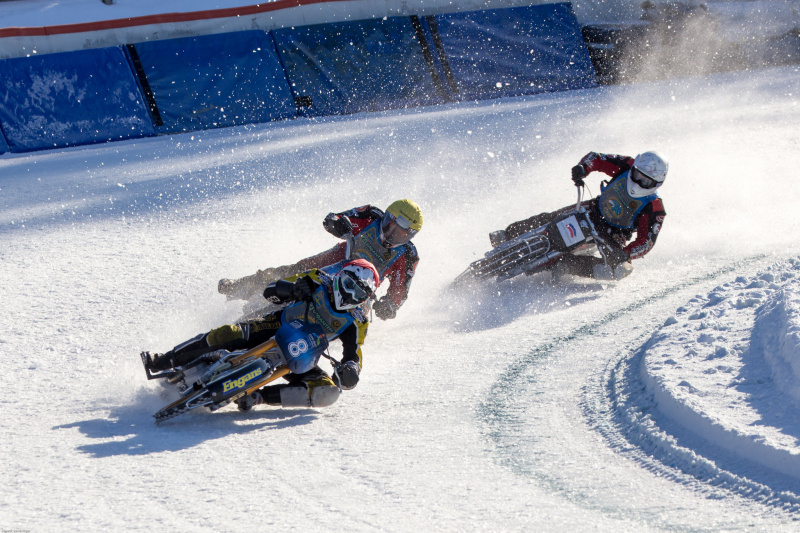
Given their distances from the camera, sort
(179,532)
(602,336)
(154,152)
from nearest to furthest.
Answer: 1. (179,532)
2. (602,336)
3. (154,152)

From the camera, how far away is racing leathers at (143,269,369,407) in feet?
18.9

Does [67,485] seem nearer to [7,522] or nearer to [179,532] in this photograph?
[7,522]

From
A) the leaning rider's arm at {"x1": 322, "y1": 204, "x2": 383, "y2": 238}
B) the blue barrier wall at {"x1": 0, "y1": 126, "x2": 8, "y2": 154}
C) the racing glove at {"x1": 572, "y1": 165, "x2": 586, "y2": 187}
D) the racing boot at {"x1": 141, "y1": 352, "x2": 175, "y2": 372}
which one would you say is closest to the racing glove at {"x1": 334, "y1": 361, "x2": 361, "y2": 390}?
the racing boot at {"x1": 141, "y1": 352, "x2": 175, "y2": 372}

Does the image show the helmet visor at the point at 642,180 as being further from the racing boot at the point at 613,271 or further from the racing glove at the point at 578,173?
the racing boot at the point at 613,271

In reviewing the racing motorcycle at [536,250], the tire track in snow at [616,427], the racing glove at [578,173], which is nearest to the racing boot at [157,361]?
the tire track in snow at [616,427]

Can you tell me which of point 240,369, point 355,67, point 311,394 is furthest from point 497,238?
point 355,67

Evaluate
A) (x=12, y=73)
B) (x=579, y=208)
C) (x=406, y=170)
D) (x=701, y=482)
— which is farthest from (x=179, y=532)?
(x=12, y=73)

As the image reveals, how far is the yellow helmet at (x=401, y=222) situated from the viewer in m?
7.40

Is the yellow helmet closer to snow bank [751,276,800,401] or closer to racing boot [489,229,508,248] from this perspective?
racing boot [489,229,508,248]

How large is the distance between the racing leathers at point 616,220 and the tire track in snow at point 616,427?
164 centimetres

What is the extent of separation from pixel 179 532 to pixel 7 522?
0.86 metres

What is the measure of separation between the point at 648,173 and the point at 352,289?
4.24 m

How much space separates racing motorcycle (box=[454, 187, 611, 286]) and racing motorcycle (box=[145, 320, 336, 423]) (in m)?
3.24

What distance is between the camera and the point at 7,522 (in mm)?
3924
